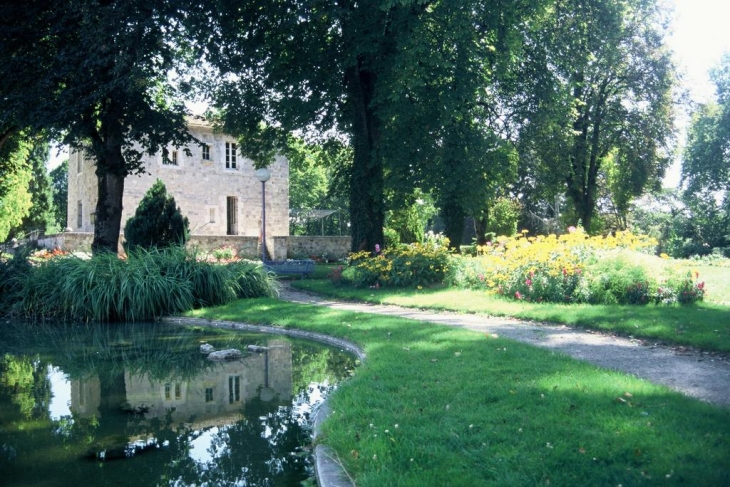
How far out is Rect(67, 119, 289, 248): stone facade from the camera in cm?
3341

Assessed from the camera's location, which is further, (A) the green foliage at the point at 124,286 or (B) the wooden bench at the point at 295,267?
(B) the wooden bench at the point at 295,267

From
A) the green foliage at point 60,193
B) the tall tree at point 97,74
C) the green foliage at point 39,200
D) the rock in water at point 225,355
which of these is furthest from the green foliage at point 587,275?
the green foliage at point 60,193

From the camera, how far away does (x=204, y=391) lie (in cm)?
688

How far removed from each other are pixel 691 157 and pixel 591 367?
43151 mm

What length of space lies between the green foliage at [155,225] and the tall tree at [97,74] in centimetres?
110

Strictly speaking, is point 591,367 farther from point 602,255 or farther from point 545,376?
point 602,255

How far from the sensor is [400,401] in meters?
5.20

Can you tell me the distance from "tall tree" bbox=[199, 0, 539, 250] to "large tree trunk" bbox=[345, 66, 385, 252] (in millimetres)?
33

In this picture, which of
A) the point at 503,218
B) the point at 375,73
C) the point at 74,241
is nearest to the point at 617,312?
the point at 375,73

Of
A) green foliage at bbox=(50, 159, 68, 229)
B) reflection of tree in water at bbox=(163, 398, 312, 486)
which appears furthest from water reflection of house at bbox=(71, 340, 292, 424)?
green foliage at bbox=(50, 159, 68, 229)

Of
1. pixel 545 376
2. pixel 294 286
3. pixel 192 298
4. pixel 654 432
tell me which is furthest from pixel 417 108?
pixel 654 432

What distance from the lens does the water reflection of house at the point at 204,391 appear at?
6.10m

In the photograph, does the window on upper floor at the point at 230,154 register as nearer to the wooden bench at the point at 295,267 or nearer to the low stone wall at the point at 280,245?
the low stone wall at the point at 280,245

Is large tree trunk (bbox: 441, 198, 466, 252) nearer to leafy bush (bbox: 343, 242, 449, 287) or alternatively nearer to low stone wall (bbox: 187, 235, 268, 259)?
leafy bush (bbox: 343, 242, 449, 287)
